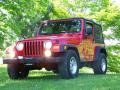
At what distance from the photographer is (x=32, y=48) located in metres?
13.0

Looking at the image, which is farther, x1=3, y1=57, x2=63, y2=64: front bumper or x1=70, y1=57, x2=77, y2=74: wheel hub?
x1=70, y1=57, x2=77, y2=74: wheel hub

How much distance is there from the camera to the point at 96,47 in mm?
Answer: 16000

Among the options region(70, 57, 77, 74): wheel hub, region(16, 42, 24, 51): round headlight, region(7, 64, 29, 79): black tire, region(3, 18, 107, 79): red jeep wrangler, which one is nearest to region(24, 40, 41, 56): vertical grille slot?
region(3, 18, 107, 79): red jeep wrangler

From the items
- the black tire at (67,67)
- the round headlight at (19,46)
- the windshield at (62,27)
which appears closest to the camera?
the black tire at (67,67)

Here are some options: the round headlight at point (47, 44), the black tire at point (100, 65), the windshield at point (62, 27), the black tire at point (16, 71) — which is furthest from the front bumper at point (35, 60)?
the black tire at point (100, 65)

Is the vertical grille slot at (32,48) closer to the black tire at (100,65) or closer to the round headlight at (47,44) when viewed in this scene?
the round headlight at (47,44)

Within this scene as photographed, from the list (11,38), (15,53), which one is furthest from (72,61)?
(11,38)

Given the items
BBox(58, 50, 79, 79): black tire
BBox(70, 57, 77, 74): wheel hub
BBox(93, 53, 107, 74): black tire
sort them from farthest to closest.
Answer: BBox(93, 53, 107, 74): black tire
BBox(70, 57, 77, 74): wheel hub
BBox(58, 50, 79, 79): black tire

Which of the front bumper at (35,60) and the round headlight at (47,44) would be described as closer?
the front bumper at (35,60)

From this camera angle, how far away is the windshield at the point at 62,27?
1475 centimetres

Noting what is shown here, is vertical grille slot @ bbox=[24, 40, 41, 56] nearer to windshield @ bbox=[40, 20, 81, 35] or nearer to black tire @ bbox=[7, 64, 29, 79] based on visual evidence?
black tire @ bbox=[7, 64, 29, 79]

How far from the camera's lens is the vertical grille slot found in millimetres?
12906

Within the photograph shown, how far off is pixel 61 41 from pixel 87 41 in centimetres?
223

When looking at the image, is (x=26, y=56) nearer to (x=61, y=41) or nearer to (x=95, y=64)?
(x=61, y=41)
